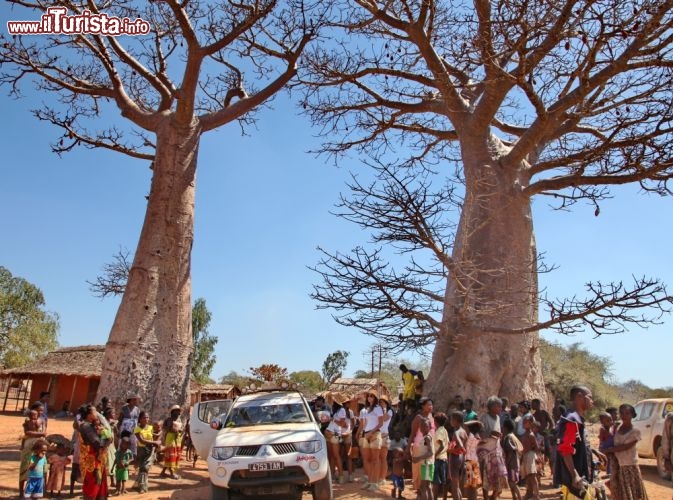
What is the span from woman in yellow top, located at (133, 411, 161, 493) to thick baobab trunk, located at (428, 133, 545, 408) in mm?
3794

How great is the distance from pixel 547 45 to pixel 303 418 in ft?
17.7

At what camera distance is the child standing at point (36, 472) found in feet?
18.6

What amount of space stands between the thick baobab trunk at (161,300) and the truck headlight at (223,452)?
340 cm

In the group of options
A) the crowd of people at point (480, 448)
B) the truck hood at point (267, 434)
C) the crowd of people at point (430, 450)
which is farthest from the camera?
the truck hood at point (267, 434)

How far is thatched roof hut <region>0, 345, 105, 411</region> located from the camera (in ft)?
75.2

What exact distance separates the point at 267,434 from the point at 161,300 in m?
4.16

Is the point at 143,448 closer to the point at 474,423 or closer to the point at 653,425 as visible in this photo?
the point at 474,423

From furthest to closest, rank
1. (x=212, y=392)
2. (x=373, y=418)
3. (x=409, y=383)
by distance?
(x=212, y=392)
(x=409, y=383)
(x=373, y=418)

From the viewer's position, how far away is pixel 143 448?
6.92 m

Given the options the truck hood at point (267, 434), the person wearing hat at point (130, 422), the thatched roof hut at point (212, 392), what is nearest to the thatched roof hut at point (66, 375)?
the thatched roof hut at point (212, 392)

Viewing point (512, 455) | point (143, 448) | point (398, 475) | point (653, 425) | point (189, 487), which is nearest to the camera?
point (512, 455)

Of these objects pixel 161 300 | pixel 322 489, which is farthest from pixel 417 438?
pixel 161 300

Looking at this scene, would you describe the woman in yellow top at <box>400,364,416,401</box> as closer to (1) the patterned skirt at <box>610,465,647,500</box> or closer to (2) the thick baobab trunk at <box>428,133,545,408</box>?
(2) the thick baobab trunk at <box>428,133,545,408</box>

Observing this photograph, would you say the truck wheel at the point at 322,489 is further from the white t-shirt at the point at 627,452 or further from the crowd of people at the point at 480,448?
the white t-shirt at the point at 627,452
